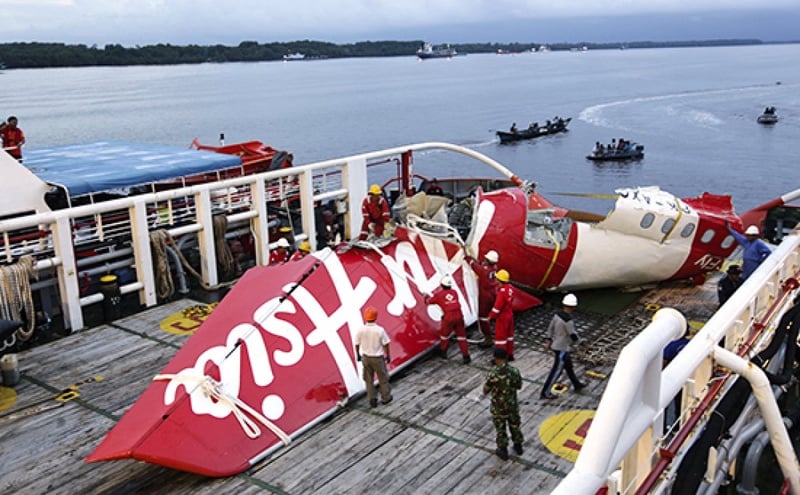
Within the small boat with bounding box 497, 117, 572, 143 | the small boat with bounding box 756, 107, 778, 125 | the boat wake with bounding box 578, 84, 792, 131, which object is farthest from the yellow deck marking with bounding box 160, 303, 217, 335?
the small boat with bounding box 756, 107, 778, 125

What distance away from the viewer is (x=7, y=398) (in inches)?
363

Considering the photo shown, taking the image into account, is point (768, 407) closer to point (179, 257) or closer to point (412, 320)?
point (412, 320)

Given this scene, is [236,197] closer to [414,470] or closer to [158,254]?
[158,254]

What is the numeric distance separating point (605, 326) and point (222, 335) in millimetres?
6185

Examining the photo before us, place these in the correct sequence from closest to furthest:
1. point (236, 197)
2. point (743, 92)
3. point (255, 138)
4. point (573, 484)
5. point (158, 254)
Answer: point (573, 484)
point (158, 254)
point (236, 197)
point (255, 138)
point (743, 92)

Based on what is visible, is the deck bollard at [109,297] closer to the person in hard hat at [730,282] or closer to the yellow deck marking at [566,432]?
the yellow deck marking at [566,432]

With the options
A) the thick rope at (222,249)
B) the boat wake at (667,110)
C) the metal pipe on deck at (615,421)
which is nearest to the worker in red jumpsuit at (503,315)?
the metal pipe on deck at (615,421)

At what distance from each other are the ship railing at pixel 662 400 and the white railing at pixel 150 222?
371 inches

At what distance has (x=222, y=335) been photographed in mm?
8516

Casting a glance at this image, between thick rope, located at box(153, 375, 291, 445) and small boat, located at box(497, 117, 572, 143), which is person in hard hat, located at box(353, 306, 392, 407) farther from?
small boat, located at box(497, 117, 572, 143)

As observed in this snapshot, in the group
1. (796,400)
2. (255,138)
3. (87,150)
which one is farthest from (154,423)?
(255,138)

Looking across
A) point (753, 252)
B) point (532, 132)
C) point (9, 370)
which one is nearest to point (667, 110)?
point (532, 132)

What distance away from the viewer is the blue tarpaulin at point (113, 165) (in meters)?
13.6

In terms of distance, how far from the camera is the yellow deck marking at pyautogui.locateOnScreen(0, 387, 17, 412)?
354 inches
